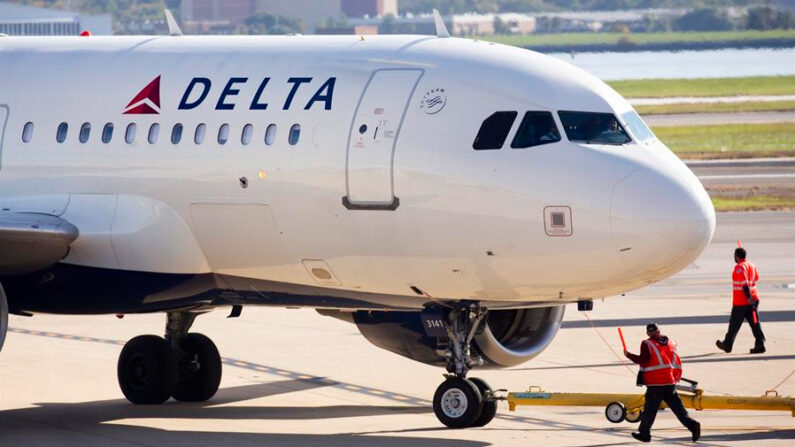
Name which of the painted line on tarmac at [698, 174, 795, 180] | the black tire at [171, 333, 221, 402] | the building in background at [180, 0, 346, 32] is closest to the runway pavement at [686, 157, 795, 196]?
the painted line on tarmac at [698, 174, 795, 180]

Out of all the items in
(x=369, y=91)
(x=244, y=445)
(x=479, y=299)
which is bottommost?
(x=244, y=445)

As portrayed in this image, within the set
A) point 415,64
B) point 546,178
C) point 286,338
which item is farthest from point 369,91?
point 286,338

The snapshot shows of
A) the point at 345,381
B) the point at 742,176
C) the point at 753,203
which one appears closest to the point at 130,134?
the point at 345,381

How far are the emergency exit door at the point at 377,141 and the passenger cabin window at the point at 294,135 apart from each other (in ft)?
2.50

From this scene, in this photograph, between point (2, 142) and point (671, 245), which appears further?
point (2, 142)

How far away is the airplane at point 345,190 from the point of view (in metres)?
18.9

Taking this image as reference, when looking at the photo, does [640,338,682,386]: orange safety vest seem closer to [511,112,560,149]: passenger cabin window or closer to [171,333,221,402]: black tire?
[511,112,560,149]: passenger cabin window

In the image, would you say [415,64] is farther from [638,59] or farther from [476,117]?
[638,59]

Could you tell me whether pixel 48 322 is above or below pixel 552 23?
below

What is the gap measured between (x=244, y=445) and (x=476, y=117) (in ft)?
15.4

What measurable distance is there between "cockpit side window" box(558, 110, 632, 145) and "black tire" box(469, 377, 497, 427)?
330 centimetres

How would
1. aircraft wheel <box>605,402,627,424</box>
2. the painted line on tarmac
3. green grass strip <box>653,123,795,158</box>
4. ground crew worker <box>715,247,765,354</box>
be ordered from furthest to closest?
green grass strip <box>653,123,795,158</box>, the painted line on tarmac, ground crew worker <box>715,247,765,354</box>, aircraft wheel <box>605,402,627,424</box>

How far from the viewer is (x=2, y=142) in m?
22.5

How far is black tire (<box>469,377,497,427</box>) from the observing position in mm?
20203
